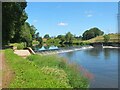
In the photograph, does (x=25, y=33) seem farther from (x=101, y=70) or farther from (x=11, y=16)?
(x=101, y=70)

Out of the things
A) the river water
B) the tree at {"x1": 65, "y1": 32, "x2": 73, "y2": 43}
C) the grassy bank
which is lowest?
the river water

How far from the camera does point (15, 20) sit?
1443 inches

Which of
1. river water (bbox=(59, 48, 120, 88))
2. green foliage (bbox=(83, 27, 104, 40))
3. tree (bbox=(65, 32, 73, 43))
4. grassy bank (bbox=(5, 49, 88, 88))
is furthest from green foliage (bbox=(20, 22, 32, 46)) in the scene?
green foliage (bbox=(83, 27, 104, 40))

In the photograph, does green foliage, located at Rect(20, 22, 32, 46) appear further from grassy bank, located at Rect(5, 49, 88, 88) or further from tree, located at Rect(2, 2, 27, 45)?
grassy bank, located at Rect(5, 49, 88, 88)

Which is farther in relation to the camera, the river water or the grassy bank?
the river water

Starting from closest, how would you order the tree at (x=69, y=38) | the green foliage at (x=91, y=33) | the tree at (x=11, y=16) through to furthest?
the tree at (x=11, y=16)
the tree at (x=69, y=38)
the green foliage at (x=91, y=33)

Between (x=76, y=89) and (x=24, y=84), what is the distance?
3514 mm

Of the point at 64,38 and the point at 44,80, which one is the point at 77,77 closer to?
the point at 44,80

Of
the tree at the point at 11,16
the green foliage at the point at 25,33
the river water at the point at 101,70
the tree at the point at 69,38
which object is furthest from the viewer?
the tree at the point at 69,38

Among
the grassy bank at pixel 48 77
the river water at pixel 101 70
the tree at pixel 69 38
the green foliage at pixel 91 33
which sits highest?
the green foliage at pixel 91 33

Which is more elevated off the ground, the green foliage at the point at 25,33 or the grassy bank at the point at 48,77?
the green foliage at the point at 25,33

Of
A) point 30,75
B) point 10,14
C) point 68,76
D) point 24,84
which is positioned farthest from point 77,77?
point 10,14

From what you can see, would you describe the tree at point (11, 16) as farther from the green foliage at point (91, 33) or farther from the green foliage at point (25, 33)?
the green foliage at point (91, 33)

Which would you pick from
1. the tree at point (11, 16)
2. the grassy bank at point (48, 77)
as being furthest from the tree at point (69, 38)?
the grassy bank at point (48, 77)
